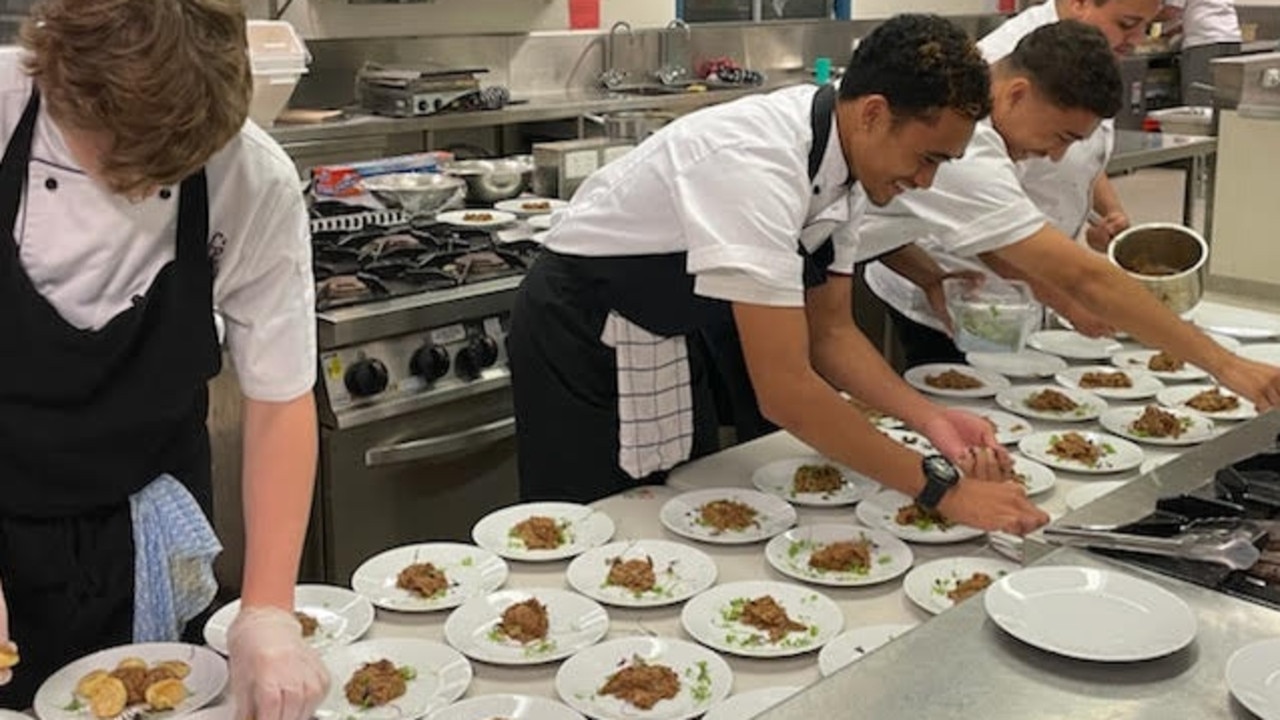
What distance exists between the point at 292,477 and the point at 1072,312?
60.4 inches

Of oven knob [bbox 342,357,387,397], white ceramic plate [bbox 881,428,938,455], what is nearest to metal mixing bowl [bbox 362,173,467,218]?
oven knob [bbox 342,357,387,397]

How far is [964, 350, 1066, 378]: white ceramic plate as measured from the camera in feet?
8.19

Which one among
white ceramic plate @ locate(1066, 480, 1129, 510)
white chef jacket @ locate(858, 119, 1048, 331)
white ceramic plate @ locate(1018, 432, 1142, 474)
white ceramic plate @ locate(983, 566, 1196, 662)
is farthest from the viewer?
white chef jacket @ locate(858, 119, 1048, 331)

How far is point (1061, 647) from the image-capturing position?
1.09 metres

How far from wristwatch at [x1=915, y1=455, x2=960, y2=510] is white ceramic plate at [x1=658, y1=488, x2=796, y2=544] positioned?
0.18 meters

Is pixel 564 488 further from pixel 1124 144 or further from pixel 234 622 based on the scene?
pixel 1124 144

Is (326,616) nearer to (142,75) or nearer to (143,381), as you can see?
(143,381)

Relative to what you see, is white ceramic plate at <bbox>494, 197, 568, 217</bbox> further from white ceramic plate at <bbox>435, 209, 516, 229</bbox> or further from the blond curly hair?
the blond curly hair

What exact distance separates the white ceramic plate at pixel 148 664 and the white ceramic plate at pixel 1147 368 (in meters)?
1.73

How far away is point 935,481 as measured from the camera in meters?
1.79

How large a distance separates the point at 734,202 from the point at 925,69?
0.96 feet

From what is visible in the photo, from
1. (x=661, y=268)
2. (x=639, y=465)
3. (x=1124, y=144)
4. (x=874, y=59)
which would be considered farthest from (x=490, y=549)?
(x=1124, y=144)

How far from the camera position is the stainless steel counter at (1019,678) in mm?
999

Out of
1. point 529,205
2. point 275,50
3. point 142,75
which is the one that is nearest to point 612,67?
point 529,205
